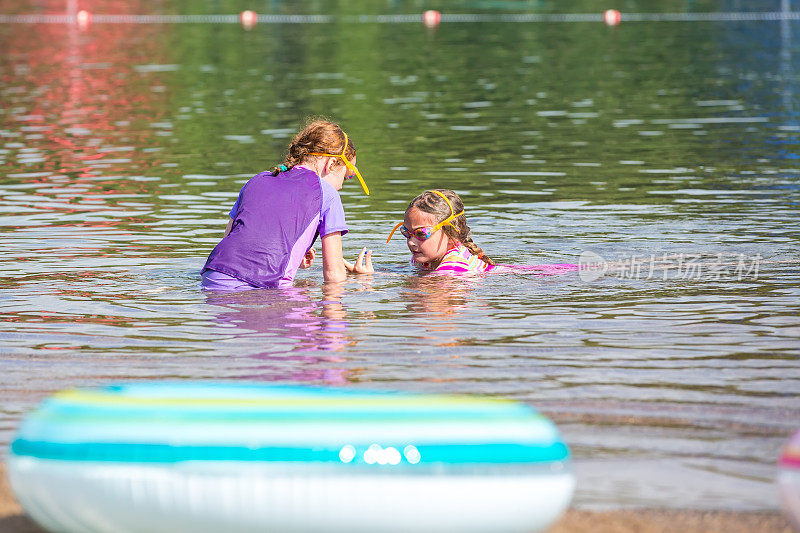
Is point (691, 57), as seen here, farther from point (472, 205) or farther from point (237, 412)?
point (237, 412)

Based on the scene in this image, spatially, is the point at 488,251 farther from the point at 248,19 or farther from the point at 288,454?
the point at 248,19

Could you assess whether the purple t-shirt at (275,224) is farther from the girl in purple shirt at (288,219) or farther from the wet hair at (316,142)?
the wet hair at (316,142)

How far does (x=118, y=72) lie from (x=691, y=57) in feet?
47.2

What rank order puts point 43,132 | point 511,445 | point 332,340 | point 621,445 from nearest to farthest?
point 511,445 < point 621,445 < point 332,340 < point 43,132

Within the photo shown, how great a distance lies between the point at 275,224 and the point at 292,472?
4.83 m

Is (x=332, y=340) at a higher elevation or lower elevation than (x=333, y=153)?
lower

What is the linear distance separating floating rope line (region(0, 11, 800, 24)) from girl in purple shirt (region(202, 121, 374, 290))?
40004 millimetres

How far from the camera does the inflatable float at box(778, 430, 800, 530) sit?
4.55 m

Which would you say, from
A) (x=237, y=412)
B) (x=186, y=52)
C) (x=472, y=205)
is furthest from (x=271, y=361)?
(x=186, y=52)

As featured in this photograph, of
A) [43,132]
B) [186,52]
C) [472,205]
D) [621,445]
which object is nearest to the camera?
[621,445]

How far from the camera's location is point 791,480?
4555 mm

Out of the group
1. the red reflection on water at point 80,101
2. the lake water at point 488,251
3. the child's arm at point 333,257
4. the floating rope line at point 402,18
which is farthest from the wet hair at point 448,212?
the floating rope line at point 402,18

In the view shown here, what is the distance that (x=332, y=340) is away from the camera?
316 inches

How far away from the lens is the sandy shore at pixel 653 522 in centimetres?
484
